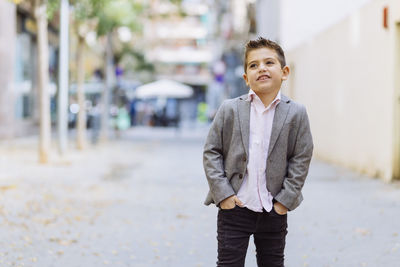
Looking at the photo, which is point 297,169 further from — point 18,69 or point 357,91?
point 18,69

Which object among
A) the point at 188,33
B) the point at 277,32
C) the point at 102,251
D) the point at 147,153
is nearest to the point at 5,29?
the point at 147,153

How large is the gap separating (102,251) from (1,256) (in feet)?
2.71

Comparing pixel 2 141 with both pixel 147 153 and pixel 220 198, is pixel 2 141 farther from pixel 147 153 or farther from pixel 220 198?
pixel 220 198

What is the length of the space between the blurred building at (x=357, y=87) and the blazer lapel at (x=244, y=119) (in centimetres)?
794

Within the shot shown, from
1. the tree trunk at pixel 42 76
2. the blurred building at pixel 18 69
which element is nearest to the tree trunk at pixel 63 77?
the tree trunk at pixel 42 76

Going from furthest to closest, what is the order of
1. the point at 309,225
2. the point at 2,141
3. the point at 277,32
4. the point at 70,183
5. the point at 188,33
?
1. the point at 188,33
2. the point at 277,32
3. the point at 2,141
4. the point at 70,183
5. the point at 309,225

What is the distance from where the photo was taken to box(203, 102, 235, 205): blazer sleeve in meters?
3.51

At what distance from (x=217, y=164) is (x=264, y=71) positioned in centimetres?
51

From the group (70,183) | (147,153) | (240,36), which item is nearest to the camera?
(70,183)

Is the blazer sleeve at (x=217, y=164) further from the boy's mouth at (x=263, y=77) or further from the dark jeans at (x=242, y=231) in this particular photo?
the boy's mouth at (x=263, y=77)

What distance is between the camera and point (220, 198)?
3.50 meters

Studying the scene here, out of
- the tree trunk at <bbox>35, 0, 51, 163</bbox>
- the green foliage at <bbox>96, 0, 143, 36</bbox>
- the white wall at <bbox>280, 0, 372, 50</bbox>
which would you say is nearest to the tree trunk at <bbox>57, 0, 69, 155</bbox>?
the tree trunk at <bbox>35, 0, 51, 163</bbox>

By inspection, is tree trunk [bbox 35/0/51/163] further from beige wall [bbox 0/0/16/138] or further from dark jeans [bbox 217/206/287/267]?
dark jeans [bbox 217/206/287/267]

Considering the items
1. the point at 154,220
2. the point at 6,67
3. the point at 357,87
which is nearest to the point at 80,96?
the point at 6,67
